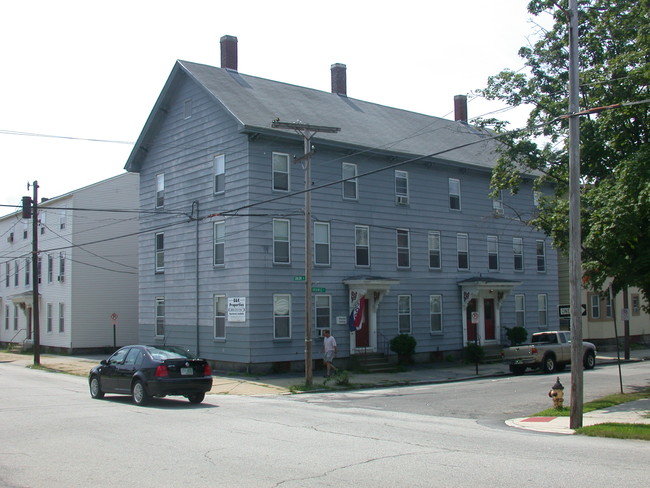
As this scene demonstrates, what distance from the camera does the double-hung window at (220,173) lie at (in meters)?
27.8

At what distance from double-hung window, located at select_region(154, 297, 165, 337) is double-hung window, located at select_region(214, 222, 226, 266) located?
4.88m

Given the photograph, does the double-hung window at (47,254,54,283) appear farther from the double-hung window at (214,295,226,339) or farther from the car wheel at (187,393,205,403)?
the car wheel at (187,393,205,403)

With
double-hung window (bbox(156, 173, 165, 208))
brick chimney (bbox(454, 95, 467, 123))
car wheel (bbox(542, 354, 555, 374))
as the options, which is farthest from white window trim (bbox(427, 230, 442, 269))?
double-hung window (bbox(156, 173, 165, 208))

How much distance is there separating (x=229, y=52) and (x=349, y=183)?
8752 mm

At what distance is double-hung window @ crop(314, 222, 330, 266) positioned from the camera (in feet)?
92.6

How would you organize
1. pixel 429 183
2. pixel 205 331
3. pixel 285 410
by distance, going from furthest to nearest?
pixel 429 183 < pixel 205 331 < pixel 285 410

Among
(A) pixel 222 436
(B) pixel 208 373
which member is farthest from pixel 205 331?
(A) pixel 222 436

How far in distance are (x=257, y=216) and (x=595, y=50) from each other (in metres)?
13.0

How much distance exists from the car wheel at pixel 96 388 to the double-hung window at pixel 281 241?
9.52 meters

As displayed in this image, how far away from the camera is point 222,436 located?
1212 centimetres

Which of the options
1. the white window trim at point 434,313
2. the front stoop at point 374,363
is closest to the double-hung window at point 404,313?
the white window trim at point 434,313

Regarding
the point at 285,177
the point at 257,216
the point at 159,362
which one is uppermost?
the point at 285,177

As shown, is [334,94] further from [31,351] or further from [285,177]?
[31,351]

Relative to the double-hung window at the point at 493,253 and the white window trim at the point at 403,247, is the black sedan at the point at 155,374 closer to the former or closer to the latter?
the white window trim at the point at 403,247
